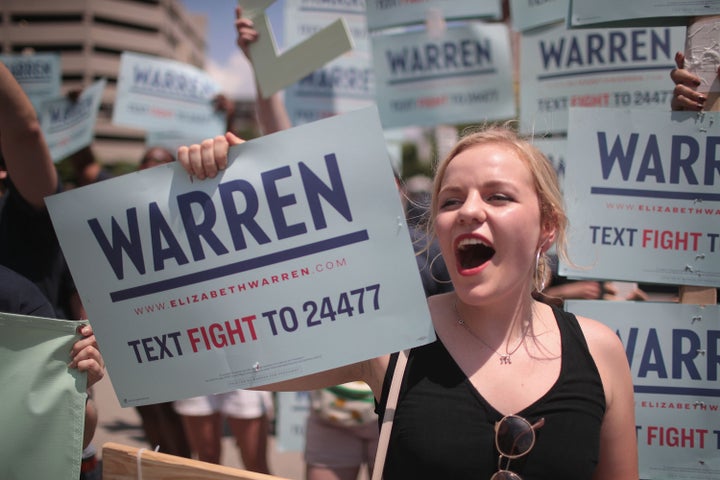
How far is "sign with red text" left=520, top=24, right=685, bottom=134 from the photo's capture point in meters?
3.24

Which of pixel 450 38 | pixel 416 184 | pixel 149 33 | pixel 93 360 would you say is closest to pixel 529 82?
pixel 450 38

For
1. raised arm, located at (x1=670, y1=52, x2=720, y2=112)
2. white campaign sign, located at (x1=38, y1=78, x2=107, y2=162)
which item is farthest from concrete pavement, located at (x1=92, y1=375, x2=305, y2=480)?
raised arm, located at (x1=670, y1=52, x2=720, y2=112)

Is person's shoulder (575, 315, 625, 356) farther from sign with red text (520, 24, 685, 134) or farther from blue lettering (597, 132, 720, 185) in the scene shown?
sign with red text (520, 24, 685, 134)

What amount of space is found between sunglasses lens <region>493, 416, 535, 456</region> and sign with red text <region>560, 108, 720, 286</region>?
0.76m

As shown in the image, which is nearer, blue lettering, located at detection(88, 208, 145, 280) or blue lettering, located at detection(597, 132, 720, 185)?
blue lettering, located at detection(88, 208, 145, 280)

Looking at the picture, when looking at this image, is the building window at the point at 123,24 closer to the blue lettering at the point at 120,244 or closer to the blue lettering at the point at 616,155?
the blue lettering at the point at 120,244

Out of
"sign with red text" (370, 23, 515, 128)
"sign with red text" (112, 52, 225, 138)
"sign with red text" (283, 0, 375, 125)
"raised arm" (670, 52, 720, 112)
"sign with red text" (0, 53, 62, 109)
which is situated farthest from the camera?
"sign with red text" (0, 53, 62, 109)

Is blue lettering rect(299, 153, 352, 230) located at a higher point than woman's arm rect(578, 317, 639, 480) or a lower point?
higher

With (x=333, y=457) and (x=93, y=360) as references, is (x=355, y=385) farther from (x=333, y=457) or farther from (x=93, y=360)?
(x=93, y=360)

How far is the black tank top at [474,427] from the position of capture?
1.47 metres

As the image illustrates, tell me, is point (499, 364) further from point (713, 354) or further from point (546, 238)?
point (713, 354)

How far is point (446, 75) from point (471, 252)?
9.47ft

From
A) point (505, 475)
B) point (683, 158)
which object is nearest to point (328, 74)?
point (683, 158)

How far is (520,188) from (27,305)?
4.68 ft
